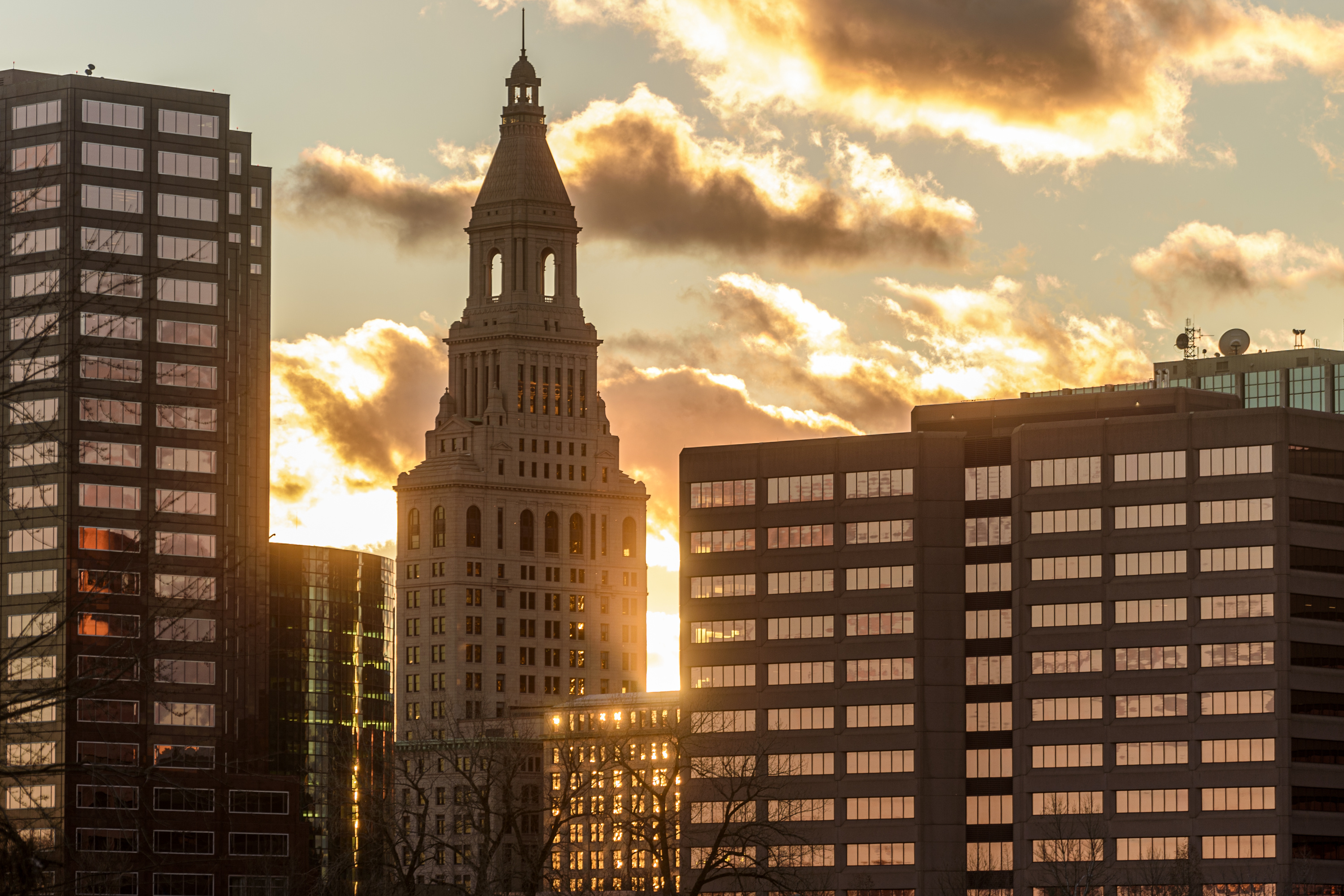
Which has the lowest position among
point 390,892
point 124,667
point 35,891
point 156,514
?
point 390,892

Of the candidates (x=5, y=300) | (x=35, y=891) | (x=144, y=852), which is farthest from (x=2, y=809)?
(x=5, y=300)

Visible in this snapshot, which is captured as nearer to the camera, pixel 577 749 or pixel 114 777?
pixel 114 777

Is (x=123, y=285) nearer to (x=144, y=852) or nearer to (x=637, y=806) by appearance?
(x=144, y=852)

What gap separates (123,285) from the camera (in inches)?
1238

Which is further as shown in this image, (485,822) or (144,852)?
(485,822)

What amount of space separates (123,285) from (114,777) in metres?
6.82

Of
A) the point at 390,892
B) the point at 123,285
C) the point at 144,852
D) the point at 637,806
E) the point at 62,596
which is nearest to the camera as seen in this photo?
the point at 123,285

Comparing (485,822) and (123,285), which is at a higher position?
(123,285)

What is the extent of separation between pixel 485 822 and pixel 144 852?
108 meters

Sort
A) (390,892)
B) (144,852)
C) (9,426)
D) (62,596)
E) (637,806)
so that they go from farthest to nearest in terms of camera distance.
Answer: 1. (637,806)
2. (390,892)
3. (62,596)
4. (144,852)
5. (9,426)

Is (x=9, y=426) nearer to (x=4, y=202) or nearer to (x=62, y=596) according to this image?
(x=4, y=202)

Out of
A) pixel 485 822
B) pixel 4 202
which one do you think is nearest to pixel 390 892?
pixel 485 822

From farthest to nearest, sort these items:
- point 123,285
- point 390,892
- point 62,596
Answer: point 390,892
point 62,596
point 123,285

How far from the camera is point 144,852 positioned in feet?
125
